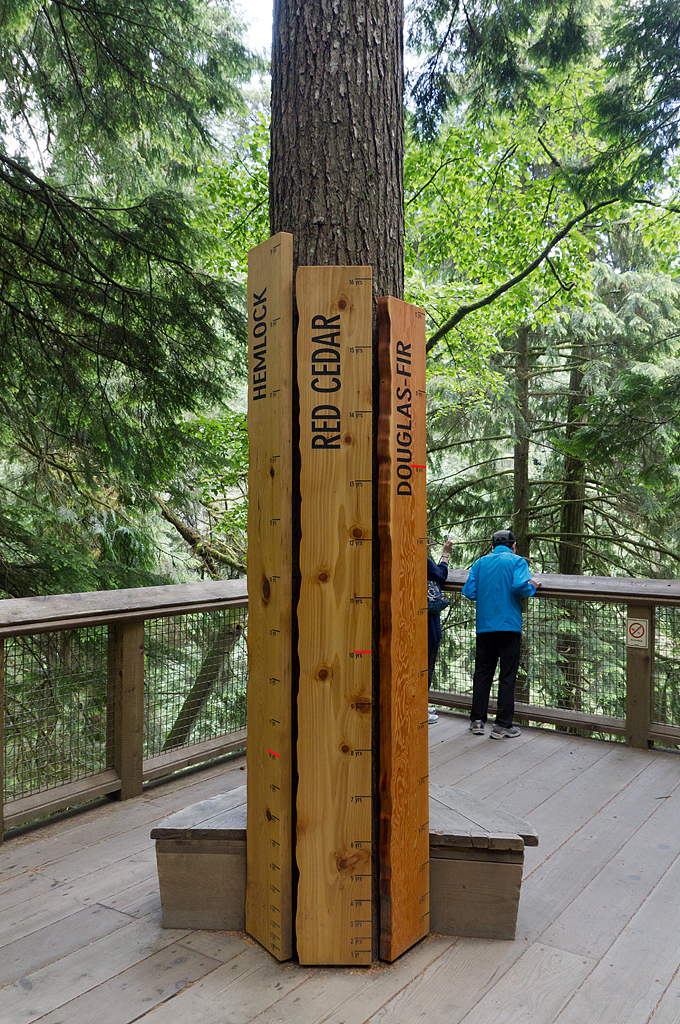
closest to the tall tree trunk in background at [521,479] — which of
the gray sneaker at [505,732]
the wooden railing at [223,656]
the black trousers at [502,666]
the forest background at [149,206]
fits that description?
the forest background at [149,206]

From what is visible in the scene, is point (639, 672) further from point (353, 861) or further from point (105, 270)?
point (105, 270)

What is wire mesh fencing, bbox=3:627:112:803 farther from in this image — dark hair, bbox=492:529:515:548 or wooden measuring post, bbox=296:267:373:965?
dark hair, bbox=492:529:515:548

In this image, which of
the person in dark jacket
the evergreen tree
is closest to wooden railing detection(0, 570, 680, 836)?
the person in dark jacket

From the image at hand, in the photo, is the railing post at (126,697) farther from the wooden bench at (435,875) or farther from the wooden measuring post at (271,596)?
the wooden measuring post at (271,596)

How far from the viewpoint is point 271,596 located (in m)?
2.35

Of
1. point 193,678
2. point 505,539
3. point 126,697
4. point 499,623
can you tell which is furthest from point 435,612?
point 126,697

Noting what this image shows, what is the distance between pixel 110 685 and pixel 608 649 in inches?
141

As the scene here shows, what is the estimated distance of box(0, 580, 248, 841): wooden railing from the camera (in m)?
3.31

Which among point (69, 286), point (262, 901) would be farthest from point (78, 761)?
point (69, 286)

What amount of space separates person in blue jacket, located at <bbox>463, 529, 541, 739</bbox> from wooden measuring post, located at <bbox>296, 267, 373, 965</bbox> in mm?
2969

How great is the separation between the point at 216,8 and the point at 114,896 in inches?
302

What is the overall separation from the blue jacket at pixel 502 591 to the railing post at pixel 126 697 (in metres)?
2.53

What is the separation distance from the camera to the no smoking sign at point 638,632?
475cm

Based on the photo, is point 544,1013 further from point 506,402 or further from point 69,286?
point 506,402
